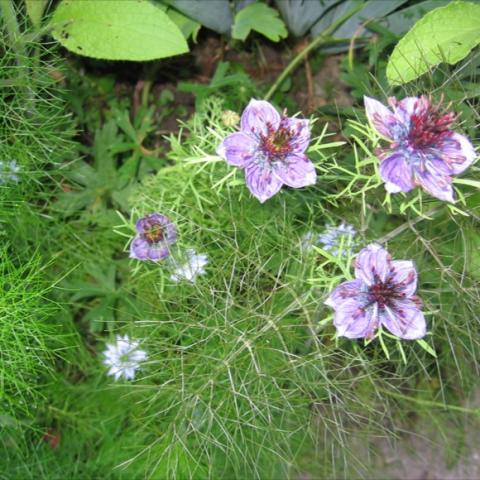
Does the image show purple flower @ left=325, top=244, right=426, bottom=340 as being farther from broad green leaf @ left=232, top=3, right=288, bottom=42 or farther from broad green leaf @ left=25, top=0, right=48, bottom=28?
broad green leaf @ left=25, top=0, right=48, bottom=28

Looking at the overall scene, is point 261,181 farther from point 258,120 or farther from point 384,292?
point 384,292

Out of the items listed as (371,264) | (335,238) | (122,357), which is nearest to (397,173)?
(371,264)

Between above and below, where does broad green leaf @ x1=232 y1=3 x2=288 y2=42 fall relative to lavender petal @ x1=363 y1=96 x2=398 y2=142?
below

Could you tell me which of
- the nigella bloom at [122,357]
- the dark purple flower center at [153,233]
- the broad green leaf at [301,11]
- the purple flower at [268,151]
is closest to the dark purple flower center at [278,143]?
the purple flower at [268,151]

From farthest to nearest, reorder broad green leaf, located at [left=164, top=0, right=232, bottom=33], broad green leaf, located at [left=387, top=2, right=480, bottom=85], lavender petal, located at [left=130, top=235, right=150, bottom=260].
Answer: broad green leaf, located at [left=164, top=0, right=232, bottom=33] < lavender petal, located at [left=130, top=235, right=150, bottom=260] < broad green leaf, located at [left=387, top=2, right=480, bottom=85]

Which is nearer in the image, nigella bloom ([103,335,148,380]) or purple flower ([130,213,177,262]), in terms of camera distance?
purple flower ([130,213,177,262])

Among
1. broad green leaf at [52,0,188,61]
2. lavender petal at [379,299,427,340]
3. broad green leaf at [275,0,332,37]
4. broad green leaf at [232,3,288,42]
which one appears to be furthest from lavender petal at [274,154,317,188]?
broad green leaf at [275,0,332,37]

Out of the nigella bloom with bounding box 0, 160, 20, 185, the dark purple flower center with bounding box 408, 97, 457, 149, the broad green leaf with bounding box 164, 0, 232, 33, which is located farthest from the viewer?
the broad green leaf with bounding box 164, 0, 232, 33

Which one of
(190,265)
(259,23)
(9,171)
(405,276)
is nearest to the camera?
(405,276)
